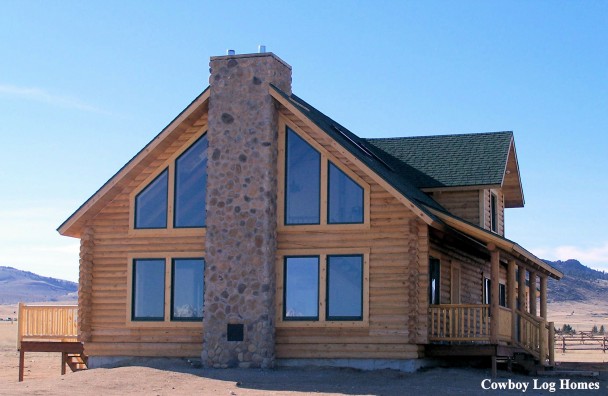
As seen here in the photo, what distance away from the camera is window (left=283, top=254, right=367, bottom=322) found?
76.7ft

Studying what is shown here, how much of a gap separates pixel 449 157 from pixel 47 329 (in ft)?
40.8

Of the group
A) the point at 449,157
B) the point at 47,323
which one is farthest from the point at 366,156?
the point at 47,323

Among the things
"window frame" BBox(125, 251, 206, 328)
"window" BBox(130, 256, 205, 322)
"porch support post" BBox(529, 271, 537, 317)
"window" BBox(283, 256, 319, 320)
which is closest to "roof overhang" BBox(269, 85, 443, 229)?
"window" BBox(283, 256, 319, 320)

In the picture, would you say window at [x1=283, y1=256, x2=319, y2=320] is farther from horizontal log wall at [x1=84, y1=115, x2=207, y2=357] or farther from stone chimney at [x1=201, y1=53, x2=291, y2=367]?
horizontal log wall at [x1=84, y1=115, x2=207, y2=357]

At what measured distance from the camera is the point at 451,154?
30.8 m

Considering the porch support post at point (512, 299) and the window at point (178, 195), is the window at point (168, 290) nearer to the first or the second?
the window at point (178, 195)

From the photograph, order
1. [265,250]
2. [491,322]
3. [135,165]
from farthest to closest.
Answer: [135,165], [265,250], [491,322]

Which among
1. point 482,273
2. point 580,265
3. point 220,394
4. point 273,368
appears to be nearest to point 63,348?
point 273,368

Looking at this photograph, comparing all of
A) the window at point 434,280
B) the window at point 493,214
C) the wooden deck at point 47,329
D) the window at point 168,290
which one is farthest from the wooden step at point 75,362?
the window at point 493,214

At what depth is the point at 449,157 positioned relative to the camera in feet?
100

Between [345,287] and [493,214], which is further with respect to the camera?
[493,214]

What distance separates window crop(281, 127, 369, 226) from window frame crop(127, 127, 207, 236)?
7.32 feet

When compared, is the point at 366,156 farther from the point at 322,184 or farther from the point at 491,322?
the point at 491,322

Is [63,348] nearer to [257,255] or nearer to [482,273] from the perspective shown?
[257,255]
